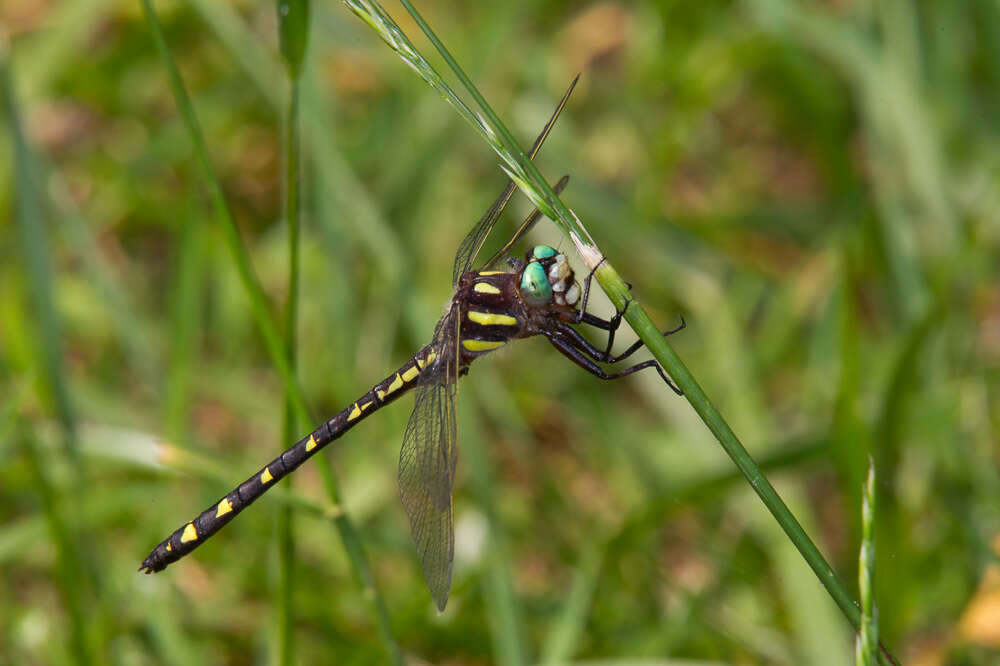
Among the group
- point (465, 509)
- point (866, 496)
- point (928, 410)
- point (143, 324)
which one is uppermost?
point (143, 324)

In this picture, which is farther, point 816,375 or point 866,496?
point 816,375

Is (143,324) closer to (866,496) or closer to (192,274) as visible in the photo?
(192,274)

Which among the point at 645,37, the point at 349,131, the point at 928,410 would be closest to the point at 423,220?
the point at 349,131

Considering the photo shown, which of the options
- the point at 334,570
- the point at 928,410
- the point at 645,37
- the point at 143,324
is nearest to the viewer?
the point at 928,410

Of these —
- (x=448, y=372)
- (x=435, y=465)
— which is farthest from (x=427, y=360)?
(x=435, y=465)

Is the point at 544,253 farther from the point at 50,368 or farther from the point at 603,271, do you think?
the point at 50,368

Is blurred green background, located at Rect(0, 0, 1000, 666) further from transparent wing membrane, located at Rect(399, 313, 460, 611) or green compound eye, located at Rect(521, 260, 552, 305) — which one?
green compound eye, located at Rect(521, 260, 552, 305)

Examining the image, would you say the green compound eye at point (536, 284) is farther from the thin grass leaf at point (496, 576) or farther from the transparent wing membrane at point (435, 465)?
the thin grass leaf at point (496, 576)
